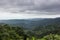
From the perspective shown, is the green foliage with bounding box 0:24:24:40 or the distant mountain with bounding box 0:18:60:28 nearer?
the green foliage with bounding box 0:24:24:40

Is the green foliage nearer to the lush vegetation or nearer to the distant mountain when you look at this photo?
the lush vegetation

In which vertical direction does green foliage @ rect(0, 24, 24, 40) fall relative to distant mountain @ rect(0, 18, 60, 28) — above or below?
below

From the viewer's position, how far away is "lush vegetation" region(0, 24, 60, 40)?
14.0ft

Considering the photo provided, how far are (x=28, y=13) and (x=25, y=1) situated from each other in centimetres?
41

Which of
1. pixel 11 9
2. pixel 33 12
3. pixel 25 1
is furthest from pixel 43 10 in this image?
pixel 11 9

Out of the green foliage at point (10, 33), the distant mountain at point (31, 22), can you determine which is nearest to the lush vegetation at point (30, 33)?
the green foliage at point (10, 33)

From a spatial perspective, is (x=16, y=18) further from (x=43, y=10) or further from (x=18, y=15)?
(x=43, y=10)

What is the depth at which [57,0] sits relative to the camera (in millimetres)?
4773

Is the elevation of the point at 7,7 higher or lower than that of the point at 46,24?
higher

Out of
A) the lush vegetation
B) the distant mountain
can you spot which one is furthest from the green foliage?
the distant mountain

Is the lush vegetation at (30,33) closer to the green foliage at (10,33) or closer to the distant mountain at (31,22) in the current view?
the green foliage at (10,33)

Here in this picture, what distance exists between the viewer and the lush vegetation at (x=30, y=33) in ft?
14.0

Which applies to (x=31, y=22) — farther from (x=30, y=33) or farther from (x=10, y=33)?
(x=10, y=33)

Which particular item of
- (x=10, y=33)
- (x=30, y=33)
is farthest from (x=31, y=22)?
(x=10, y=33)
